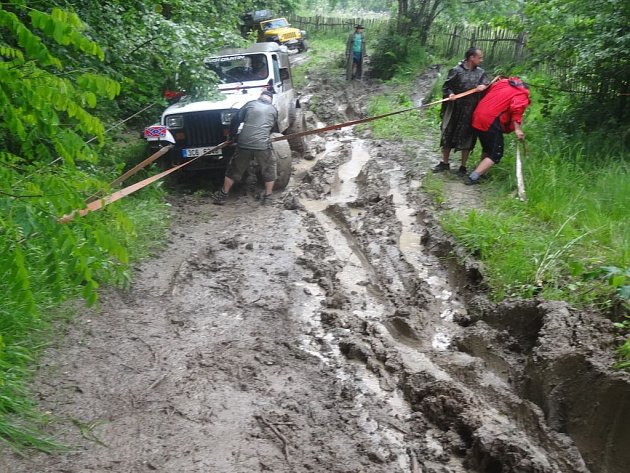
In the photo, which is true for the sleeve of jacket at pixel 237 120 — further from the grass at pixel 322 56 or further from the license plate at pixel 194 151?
the grass at pixel 322 56

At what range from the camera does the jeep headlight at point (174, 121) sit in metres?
8.24

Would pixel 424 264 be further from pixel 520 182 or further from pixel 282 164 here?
pixel 282 164

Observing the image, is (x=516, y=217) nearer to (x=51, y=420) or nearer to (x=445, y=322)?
(x=445, y=322)

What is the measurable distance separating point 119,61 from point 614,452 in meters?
6.81

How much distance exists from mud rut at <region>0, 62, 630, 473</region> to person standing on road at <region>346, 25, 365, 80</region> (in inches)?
549

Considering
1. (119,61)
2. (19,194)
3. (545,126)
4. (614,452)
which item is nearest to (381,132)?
(545,126)

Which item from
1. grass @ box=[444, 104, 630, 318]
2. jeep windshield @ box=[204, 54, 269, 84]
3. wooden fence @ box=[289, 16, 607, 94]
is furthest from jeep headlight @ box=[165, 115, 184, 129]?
wooden fence @ box=[289, 16, 607, 94]

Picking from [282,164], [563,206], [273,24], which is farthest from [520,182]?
[273,24]

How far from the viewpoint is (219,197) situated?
8.29m

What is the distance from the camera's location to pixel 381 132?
11656mm

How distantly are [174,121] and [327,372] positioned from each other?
17.2 feet

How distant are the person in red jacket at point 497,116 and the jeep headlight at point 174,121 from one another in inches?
162

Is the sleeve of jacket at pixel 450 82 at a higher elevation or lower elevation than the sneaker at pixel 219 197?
higher

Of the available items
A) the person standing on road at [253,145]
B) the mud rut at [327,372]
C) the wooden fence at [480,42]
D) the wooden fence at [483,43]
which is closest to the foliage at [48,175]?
the mud rut at [327,372]
